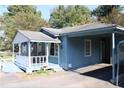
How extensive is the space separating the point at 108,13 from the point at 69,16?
26.0 ft

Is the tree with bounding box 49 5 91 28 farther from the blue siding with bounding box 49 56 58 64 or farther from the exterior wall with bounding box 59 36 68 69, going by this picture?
the exterior wall with bounding box 59 36 68 69

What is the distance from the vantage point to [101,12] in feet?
122

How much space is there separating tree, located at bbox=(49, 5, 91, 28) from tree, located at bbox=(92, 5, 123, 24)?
8.06ft

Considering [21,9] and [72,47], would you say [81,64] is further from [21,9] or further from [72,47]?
[21,9]


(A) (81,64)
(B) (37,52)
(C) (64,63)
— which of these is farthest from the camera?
(B) (37,52)

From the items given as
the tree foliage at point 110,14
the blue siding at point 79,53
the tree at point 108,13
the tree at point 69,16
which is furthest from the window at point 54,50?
the tree at point 69,16

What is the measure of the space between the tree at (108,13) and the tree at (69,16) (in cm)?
246

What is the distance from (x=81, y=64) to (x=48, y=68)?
3.19m

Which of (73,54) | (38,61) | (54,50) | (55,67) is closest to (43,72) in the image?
(38,61)

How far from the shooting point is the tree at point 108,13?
32.9m

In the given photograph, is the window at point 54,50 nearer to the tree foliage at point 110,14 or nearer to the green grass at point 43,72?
the green grass at point 43,72

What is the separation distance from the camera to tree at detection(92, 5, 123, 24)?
1295 inches

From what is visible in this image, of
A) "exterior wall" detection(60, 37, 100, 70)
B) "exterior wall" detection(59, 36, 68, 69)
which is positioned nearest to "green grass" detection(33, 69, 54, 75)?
"exterior wall" detection(59, 36, 68, 69)

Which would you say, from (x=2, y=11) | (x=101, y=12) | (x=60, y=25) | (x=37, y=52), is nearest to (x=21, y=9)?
(x=2, y=11)
